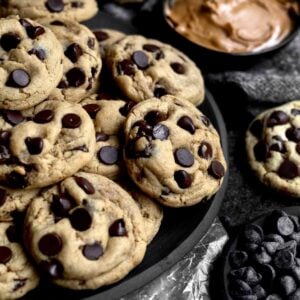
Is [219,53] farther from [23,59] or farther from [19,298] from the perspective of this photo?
[19,298]

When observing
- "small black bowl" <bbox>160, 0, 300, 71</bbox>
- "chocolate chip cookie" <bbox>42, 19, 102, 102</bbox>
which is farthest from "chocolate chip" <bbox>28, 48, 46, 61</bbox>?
"small black bowl" <bbox>160, 0, 300, 71</bbox>

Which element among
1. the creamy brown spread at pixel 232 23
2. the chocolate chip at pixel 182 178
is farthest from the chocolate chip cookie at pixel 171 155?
the creamy brown spread at pixel 232 23

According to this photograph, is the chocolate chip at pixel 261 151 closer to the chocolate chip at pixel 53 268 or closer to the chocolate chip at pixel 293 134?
the chocolate chip at pixel 293 134

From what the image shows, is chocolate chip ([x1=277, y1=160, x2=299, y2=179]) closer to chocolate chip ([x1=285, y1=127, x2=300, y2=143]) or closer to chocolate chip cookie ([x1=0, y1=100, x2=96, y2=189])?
chocolate chip ([x1=285, y1=127, x2=300, y2=143])

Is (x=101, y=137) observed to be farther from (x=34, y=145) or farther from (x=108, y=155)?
(x=34, y=145)

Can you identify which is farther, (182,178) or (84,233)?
(182,178)

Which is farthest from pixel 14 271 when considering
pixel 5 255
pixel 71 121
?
pixel 71 121

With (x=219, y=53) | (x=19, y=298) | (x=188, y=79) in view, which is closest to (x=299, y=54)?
(x=219, y=53)
